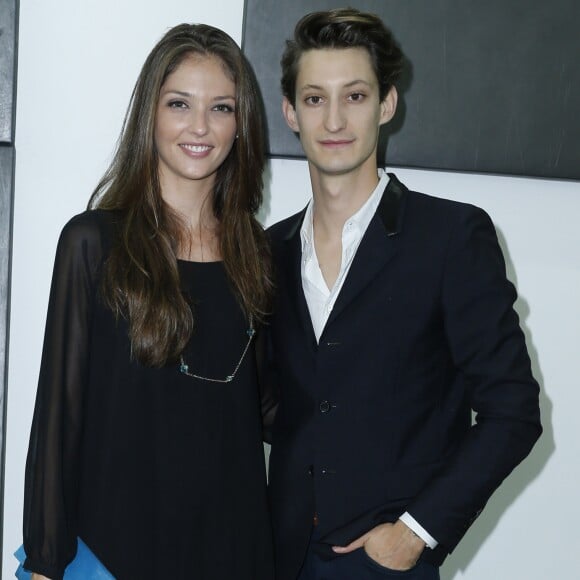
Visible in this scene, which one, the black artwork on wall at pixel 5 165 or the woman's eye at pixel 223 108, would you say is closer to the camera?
the woman's eye at pixel 223 108

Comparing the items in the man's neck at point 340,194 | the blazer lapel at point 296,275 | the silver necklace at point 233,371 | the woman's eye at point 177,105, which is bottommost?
the silver necklace at point 233,371

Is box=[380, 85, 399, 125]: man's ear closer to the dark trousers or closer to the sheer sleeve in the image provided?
the sheer sleeve

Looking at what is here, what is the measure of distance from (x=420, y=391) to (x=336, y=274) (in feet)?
0.98

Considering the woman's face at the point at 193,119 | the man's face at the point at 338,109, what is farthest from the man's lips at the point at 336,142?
the woman's face at the point at 193,119

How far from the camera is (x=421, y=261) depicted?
66.1 inches

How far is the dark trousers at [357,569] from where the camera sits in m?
1.64

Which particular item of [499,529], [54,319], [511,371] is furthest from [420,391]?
[499,529]

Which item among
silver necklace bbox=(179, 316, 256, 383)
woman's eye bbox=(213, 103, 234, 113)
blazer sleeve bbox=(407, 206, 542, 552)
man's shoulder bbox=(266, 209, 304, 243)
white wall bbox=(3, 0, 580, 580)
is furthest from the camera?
white wall bbox=(3, 0, 580, 580)

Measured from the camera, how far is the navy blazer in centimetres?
161

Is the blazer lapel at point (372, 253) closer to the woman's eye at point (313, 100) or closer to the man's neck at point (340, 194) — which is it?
the man's neck at point (340, 194)

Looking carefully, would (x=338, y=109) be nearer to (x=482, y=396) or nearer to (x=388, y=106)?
(x=388, y=106)

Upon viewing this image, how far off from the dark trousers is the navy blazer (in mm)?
29

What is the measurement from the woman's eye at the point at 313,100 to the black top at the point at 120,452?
0.46 metres

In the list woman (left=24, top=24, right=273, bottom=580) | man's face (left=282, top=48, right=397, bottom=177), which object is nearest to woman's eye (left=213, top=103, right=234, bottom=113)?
woman (left=24, top=24, right=273, bottom=580)
